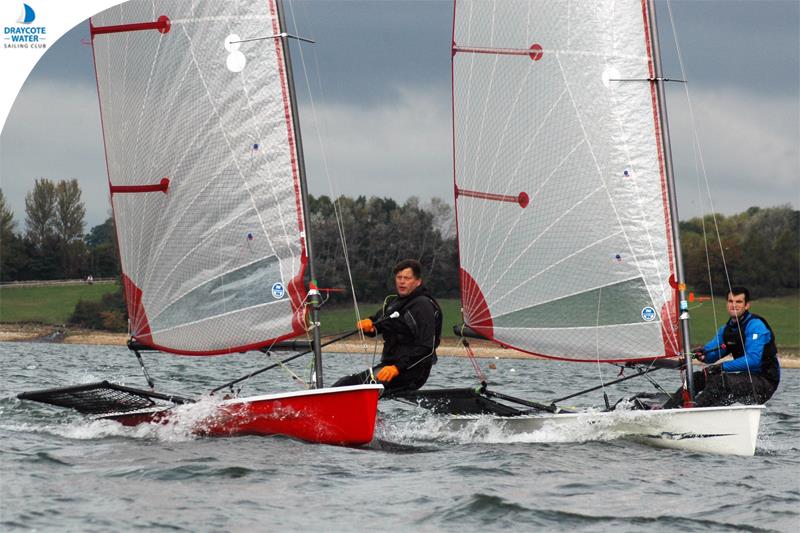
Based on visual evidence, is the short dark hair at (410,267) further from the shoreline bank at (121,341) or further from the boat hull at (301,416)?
the shoreline bank at (121,341)

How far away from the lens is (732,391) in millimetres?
9742

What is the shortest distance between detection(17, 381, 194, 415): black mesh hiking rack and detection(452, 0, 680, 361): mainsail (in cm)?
333

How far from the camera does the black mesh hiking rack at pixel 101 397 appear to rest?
9.14 metres

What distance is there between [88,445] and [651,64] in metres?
5.81

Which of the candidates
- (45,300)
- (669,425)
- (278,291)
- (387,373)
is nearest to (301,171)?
(278,291)

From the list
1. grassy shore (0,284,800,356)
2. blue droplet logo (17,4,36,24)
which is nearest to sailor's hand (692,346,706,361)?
blue droplet logo (17,4,36,24)

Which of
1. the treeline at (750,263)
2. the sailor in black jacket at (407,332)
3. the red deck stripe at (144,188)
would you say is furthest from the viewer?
the treeline at (750,263)

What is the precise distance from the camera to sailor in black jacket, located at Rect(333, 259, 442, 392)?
934cm

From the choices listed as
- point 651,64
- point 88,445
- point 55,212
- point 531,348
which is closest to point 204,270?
point 88,445

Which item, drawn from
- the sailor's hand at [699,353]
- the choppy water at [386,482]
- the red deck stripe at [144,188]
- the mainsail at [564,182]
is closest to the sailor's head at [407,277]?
the choppy water at [386,482]

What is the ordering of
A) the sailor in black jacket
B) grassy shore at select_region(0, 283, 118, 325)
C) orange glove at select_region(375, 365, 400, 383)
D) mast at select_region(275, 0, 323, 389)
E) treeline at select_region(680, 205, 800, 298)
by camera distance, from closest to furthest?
orange glove at select_region(375, 365, 400, 383) → the sailor in black jacket → mast at select_region(275, 0, 323, 389) → grassy shore at select_region(0, 283, 118, 325) → treeline at select_region(680, 205, 800, 298)

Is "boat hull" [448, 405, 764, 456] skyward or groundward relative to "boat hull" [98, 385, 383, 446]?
groundward

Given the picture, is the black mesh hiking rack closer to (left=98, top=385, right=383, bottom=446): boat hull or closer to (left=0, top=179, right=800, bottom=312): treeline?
(left=98, top=385, right=383, bottom=446): boat hull

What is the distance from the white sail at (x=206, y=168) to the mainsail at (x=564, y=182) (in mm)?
2241
